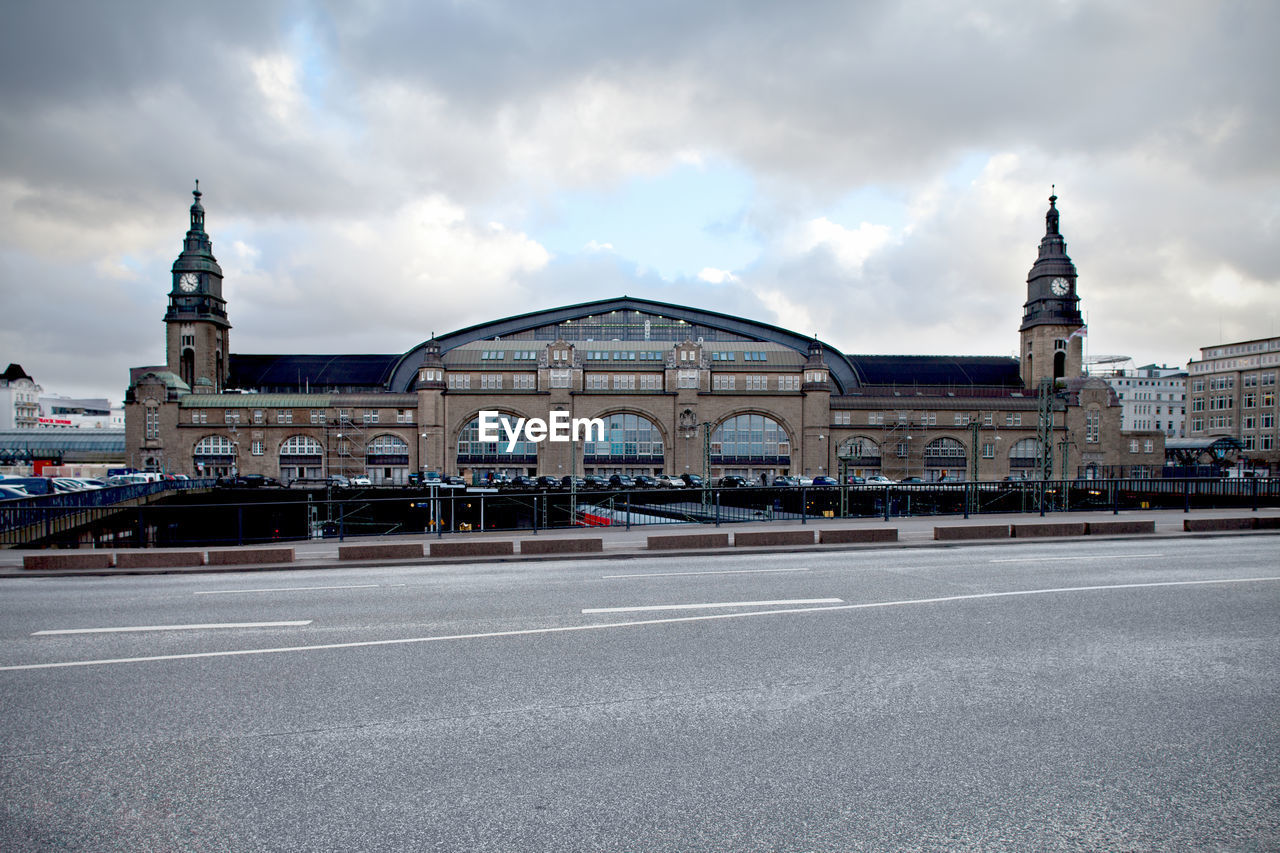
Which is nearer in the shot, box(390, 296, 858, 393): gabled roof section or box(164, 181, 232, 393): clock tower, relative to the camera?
box(390, 296, 858, 393): gabled roof section

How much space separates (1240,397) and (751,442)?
253 ft

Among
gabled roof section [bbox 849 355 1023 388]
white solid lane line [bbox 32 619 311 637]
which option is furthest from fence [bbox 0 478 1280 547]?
gabled roof section [bbox 849 355 1023 388]

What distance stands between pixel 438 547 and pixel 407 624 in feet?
25.9

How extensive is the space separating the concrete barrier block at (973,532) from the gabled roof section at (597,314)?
6692 cm

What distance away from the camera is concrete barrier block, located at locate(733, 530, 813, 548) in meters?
19.8

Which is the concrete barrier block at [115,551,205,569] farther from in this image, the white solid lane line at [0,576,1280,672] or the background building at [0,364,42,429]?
the background building at [0,364,42,429]

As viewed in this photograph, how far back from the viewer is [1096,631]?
32.1ft

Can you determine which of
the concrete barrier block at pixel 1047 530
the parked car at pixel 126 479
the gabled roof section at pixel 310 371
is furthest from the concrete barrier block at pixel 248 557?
the gabled roof section at pixel 310 371

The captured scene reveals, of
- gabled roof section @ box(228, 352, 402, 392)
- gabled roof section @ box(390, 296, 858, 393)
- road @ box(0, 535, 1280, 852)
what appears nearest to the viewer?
road @ box(0, 535, 1280, 852)

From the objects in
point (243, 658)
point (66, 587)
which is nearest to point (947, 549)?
point (243, 658)

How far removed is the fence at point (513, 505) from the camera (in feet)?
76.8

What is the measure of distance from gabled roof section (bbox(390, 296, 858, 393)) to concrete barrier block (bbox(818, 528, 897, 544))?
224 feet

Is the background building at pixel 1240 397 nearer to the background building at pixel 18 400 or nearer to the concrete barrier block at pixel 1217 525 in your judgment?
the concrete barrier block at pixel 1217 525

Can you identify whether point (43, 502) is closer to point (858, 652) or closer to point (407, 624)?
point (407, 624)
